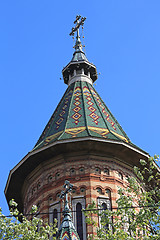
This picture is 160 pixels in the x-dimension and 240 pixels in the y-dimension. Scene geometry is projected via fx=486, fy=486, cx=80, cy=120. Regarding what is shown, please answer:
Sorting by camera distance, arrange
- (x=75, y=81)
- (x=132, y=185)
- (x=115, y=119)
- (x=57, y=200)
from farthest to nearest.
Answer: (x=75, y=81), (x=115, y=119), (x=57, y=200), (x=132, y=185)

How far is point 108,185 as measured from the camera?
74.8 feet

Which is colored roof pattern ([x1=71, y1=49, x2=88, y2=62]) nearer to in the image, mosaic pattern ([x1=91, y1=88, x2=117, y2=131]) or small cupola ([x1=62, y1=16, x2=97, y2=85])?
small cupola ([x1=62, y1=16, x2=97, y2=85])

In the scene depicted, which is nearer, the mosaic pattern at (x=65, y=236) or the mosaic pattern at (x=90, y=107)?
the mosaic pattern at (x=65, y=236)

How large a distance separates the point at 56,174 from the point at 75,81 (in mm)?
8004

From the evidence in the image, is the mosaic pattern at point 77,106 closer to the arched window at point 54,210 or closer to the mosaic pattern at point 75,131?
the mosaic pattern at point 75,131

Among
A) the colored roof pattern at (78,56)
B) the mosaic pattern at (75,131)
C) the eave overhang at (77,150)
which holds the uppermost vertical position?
the colored roof pattern at (78,56)

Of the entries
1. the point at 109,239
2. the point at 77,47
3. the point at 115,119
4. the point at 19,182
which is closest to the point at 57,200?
the point at 19,182

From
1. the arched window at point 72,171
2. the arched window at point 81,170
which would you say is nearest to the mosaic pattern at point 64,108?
the arched window at point 72,171

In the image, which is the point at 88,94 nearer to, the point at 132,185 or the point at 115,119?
the point at 115,119

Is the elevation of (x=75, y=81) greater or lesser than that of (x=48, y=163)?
greater

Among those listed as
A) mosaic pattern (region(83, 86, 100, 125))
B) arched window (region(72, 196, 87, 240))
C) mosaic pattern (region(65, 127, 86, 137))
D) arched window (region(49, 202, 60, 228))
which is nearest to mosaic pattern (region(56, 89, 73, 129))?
mosaic pattern (region(83, 86, 100, 125))

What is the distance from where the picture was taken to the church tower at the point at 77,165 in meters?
22.5

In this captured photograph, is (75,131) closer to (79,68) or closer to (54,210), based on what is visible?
(54,210)

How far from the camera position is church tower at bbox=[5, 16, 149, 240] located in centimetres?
2245
